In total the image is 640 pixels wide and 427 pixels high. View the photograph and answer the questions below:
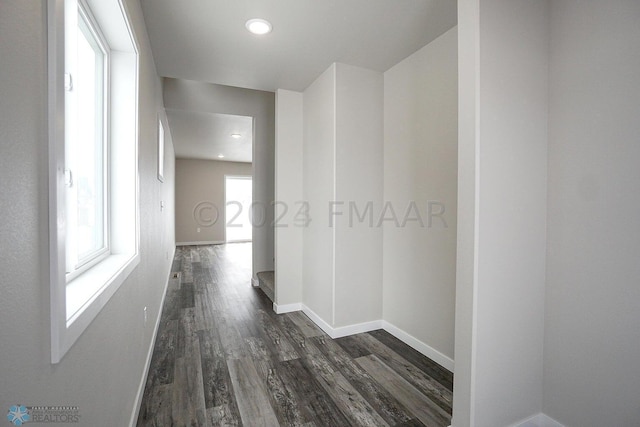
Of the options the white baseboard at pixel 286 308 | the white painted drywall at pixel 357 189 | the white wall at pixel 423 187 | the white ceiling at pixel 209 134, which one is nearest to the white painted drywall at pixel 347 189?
the white painted drywall at pixel 357 189

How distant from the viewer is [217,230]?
9266 millimetres

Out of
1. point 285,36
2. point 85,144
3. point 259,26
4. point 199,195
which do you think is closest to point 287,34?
point 285,36

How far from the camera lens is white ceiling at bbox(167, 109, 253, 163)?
181 inches

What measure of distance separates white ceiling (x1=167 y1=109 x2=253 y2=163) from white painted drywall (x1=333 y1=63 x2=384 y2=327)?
231 cm

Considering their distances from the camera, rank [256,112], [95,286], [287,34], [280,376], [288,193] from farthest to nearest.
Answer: [256,112]
[288,193]
[287,34]
[280,376]
[95,286]

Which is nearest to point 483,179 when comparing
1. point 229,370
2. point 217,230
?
point 229,370

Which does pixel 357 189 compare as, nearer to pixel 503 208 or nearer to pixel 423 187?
pixel 423 187

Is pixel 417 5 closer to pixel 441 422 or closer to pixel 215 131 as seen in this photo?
pixel 441 422

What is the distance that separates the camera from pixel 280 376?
205 centimetres

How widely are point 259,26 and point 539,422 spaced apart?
2.95 m

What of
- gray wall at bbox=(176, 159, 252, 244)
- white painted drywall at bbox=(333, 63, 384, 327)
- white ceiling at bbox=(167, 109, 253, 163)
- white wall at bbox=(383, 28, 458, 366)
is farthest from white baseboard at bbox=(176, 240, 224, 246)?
white wall at bbox=(383, 28, 458, 366)

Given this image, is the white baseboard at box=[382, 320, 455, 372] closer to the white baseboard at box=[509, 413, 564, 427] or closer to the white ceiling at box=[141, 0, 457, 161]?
the white baseboard at box=[509, 413, 564, 427]

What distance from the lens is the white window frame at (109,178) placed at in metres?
0.66

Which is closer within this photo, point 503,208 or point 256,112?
point 503,208
